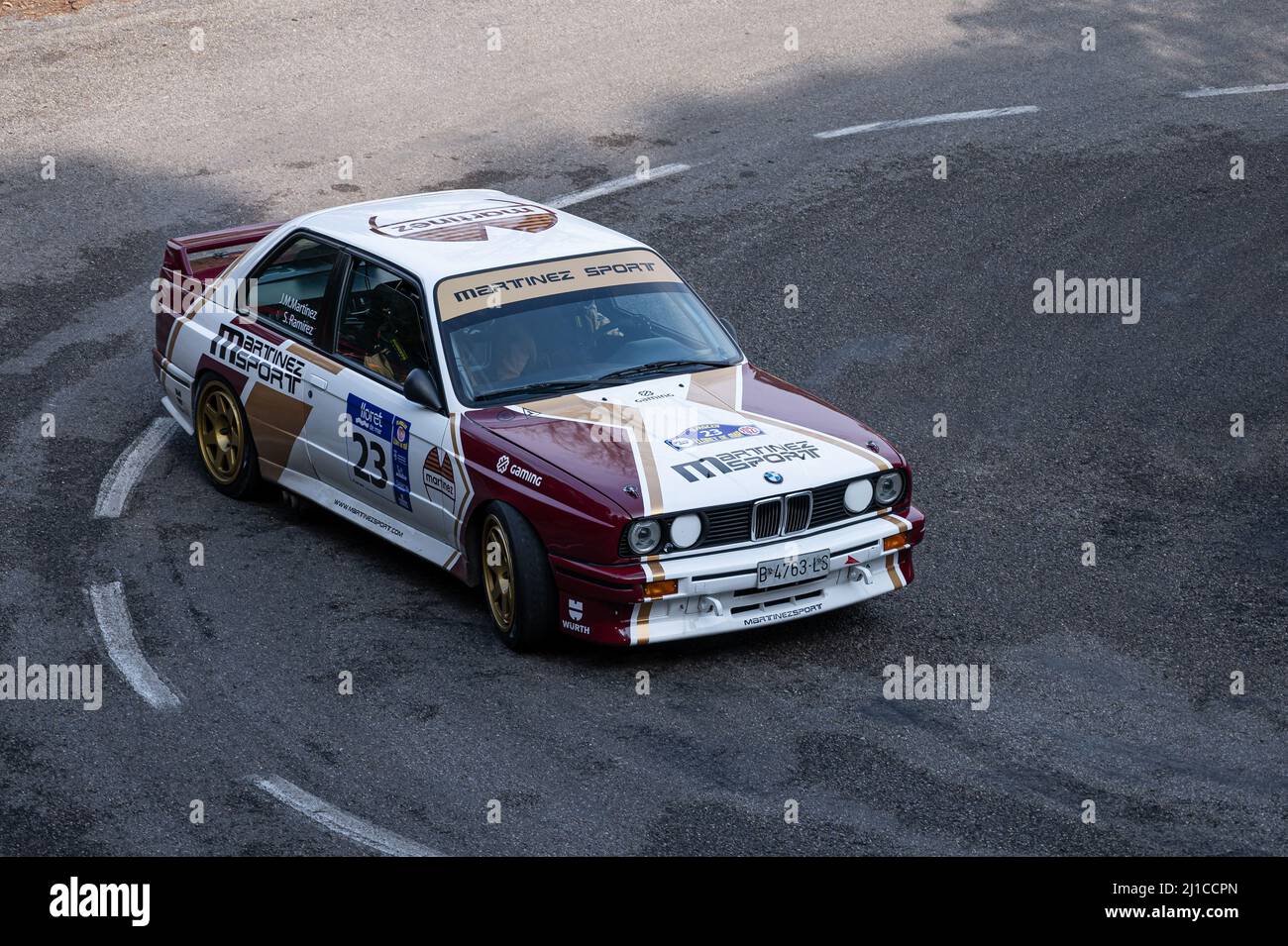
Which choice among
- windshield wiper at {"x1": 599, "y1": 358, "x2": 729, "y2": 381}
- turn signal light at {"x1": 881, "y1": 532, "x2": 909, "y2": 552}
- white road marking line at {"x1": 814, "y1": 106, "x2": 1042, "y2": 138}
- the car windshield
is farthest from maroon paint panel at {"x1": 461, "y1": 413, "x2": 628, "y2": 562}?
white road marking line at {"x1": 814, "y1": 106, "x2": 1042, "y2": 138}

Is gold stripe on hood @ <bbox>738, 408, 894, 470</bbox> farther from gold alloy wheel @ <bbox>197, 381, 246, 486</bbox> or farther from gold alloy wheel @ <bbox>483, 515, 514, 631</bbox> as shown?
gold alloy wheel @ <bbox>197, 381, 246, 486</bbox>

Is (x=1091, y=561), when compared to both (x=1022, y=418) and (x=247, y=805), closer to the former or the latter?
(x=1022, y=418)

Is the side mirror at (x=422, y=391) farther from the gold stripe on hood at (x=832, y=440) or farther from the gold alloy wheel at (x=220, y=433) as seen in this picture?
the gold alloy wheel at (x=220, y=433)

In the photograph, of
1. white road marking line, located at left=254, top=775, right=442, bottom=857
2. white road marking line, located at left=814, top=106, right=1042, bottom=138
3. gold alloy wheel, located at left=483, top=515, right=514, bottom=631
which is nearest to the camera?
white road marking line, located at left=254, top=775, right=442, bottom=857

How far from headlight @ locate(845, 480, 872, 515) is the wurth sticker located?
2225 millimetres

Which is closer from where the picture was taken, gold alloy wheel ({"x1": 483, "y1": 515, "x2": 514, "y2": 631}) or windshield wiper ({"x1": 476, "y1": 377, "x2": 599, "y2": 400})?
gold alloy wheel ({"x1": 483, "y1": 515, "x2": 514, "y2": 631})

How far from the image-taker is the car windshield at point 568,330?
824cm

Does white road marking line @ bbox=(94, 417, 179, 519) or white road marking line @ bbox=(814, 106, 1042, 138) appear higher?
white road marking line @ bbox=(814, 106, 1042, 138)

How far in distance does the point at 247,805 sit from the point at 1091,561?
16.0 feet

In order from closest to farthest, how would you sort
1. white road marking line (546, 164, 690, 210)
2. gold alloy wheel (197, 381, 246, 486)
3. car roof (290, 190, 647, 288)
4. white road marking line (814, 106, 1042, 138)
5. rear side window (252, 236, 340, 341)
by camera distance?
car roof (290, 190, 647, 288) → rear side window (252, 236, 340, 341) → gold alloy wheel (197, 381, 246, 486) → white road marking line (546, 164, 690, 210) → white road marking line (814, 106, 1042, 138)

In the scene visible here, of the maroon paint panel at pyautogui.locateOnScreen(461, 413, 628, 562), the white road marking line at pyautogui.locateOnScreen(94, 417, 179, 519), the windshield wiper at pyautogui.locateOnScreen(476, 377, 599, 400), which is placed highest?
the windshield wiper at pyautogui.locateOnScreen(476, 377, 599, 400)

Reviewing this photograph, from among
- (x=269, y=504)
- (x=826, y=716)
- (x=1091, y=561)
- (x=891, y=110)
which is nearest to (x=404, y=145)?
(x=891, y=110)

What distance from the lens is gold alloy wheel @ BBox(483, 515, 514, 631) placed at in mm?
7688

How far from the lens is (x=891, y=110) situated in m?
16.5
